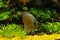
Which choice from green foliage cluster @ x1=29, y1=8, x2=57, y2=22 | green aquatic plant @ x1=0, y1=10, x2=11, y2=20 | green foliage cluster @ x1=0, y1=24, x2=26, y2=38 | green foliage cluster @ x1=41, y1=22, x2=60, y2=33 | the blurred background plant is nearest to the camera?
green foliage cluster @ x1=0, y1=24, x2=26, y2=38

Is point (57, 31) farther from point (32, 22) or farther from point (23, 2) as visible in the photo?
point (23, 2)

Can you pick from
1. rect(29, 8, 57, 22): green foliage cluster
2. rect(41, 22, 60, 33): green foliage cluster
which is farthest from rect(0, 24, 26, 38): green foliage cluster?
rect(29, 8, 57, 22): green foliage cluster

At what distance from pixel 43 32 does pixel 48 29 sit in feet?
0.80

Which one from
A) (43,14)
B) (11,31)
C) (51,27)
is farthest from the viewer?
(43,14)

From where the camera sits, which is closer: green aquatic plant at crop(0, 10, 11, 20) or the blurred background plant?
the blurred background plant

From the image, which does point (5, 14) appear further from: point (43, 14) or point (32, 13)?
point (43, 14)

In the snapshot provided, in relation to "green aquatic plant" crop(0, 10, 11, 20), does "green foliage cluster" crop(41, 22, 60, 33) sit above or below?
below

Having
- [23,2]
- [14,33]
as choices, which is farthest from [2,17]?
[14,33]

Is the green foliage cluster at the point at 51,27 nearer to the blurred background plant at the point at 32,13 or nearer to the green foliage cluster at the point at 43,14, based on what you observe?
the blurred background plant at the point at 32,13

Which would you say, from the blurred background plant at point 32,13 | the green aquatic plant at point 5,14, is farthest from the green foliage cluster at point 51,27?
the green aquatic plant at point 5,14

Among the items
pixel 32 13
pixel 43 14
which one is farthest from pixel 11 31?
pixel 43 14

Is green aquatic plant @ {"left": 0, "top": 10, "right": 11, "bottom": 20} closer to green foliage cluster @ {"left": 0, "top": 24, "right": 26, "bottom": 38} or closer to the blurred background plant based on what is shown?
the blurred background plant

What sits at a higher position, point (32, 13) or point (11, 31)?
point (32, 13)

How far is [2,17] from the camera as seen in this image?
8.08 meters
